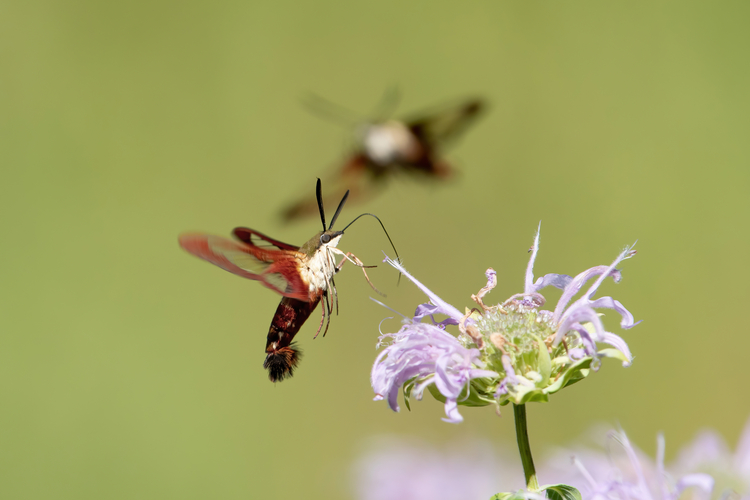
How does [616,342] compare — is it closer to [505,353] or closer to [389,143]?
[505,353]

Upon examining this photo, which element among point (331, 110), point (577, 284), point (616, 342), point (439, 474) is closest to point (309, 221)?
→ point (439, 474)

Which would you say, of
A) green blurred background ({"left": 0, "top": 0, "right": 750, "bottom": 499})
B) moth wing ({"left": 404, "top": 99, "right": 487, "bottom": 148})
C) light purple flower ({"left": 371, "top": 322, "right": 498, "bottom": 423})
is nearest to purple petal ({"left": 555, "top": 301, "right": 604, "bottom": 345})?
→ light purple flower ({"left": 371, "top": 322, "right": 498, "bottom": 423})

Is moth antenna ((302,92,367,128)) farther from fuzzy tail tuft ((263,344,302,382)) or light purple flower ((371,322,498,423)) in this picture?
light purple flower ((371,322,498,423))

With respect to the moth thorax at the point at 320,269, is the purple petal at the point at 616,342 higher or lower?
lower

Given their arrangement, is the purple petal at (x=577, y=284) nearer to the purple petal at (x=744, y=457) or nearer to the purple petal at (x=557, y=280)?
the purple petal at (x=557, y=280)

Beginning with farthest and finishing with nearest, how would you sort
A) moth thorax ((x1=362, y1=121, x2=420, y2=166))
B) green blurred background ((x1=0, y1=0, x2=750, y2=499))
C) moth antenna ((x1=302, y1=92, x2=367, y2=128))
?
moth antenna ((x1=302, y1=92, x2=367, y2=128)) < green blurred background ((x1=0, y1=0, x2=750, y2=499)) < moth thorax ((x1=362, y1=121, x2=420, y2=166))

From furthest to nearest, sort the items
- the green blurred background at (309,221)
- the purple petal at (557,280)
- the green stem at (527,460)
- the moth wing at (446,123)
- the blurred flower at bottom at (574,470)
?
1. the green blurred background at (309,221)
2. the moth wing at (446,123)
3. the purple petal at (557,280)
4. the blurred flower at bottom at (574,470)
5. the green stem at (527,460)

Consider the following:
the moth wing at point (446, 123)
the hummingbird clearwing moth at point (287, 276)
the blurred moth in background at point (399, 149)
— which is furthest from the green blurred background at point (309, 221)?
the hummingbird clearwing moth at point (287, 276)

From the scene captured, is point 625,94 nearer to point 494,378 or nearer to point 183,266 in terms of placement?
point 183,266
